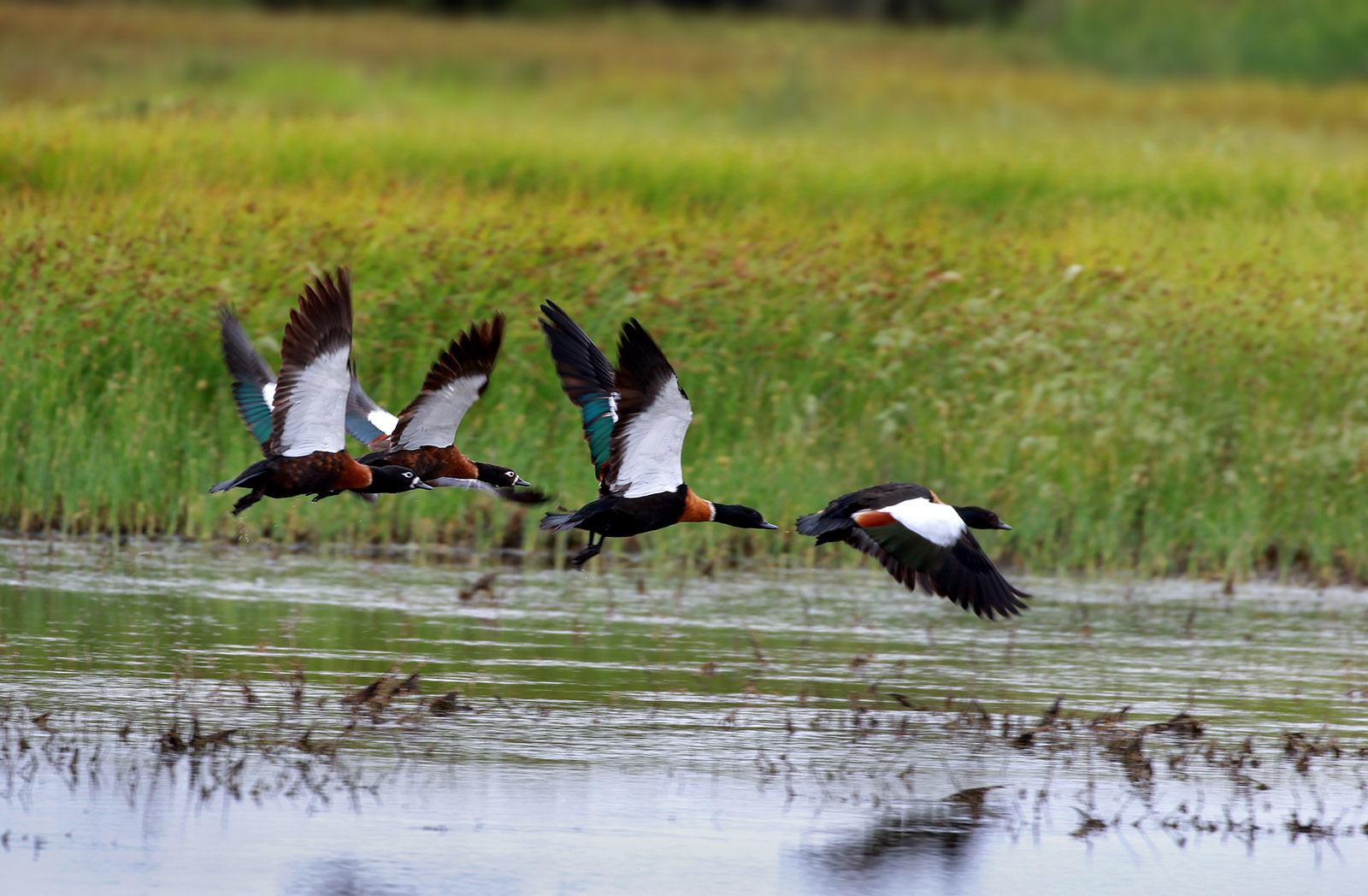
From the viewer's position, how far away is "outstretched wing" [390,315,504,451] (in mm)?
9797

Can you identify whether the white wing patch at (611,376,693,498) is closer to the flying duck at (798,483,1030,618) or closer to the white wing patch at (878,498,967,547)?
the flying duck at (798,483,1030,618)

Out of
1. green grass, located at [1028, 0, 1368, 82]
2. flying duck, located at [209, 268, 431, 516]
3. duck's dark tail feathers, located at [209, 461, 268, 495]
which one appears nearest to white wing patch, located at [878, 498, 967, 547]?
flying duck, located at [209, 268, 431, 516]

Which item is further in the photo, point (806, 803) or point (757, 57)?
point (757, 57)

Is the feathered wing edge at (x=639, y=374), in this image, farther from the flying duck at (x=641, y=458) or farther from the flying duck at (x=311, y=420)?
the flying duck at (x=311, y=420)

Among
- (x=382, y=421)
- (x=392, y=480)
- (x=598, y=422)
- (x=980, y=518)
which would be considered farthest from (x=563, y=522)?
(x=382, y=421)

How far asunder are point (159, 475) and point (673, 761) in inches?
210

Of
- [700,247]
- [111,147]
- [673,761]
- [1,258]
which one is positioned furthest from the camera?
[111,147]

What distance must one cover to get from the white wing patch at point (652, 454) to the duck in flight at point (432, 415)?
122 centimetres

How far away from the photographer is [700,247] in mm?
14812

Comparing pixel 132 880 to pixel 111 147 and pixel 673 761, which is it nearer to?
pixel 673 761

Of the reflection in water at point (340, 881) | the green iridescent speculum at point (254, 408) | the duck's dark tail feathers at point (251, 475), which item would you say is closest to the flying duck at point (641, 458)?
the duck's dark tail feathers at point (251, 475)

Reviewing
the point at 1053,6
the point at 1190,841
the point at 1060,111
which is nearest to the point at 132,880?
the point at 1190,841

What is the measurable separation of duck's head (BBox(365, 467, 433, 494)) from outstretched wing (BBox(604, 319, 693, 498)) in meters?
1.23

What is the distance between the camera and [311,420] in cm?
944
